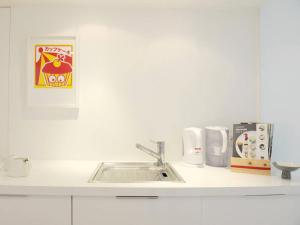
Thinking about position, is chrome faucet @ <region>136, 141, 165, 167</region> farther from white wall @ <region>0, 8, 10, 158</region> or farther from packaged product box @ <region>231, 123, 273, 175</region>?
white wall @ <region>0, 8, 10, 158</region>

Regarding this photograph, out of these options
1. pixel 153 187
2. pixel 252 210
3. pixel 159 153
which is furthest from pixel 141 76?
pixel 252 210

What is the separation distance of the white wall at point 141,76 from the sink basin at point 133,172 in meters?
0.09

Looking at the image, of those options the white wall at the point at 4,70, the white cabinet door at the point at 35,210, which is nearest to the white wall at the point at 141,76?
the white wall at the point at 4,70

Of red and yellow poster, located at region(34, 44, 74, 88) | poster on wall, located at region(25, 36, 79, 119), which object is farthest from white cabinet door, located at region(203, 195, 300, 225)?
red and yellow poster, located at region(34, 44, 74, 88)

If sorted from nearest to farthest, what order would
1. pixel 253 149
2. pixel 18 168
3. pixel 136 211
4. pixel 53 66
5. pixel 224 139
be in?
pixel 136 211, pixel 18 168, pixel 253 149, pixel 224 139, pixel 53 66

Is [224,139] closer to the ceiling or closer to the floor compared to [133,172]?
closer to the ceiling

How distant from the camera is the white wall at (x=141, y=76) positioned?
1.66 metres

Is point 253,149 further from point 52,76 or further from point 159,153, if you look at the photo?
point 52,76

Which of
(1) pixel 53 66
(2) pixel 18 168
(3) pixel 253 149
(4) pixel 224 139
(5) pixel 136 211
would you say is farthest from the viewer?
(1) pixel 53 66

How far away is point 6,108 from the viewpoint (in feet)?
5.49

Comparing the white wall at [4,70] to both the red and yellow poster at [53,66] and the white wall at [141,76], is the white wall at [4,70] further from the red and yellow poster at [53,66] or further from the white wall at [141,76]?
the red and yellow poster at [53,66]

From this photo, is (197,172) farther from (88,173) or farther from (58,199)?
(58,199)

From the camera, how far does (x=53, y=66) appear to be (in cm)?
163

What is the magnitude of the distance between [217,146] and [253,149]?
240 millimetres
